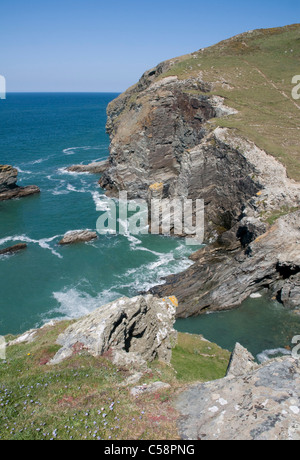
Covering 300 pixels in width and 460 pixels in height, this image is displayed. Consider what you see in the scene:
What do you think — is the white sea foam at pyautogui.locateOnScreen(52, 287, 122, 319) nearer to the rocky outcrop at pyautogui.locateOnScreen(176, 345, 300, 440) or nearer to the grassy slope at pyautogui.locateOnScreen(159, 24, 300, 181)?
the rocky outcrop at pyautogui.locateOnScreen(176, 345, 300, 440)

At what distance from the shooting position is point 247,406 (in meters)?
14.3

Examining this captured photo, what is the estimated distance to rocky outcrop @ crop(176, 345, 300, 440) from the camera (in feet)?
42.8

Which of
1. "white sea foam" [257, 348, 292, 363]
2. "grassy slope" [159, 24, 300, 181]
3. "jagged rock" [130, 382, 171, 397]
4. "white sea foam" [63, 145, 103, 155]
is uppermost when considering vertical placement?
"grassy slope" [159, 24, 300, 181]

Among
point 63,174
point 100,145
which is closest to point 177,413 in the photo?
point 63,174

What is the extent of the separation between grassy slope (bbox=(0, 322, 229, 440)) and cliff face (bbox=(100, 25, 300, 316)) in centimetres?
2171

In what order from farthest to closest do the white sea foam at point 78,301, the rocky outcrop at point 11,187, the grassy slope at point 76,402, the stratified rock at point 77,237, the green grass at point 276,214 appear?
the rocky outcrop at point 11,187, the stratified rock at point 77,237, the green grass at point 276,214, the white sea foam at point 78,301, the grassy slope at point 76,402

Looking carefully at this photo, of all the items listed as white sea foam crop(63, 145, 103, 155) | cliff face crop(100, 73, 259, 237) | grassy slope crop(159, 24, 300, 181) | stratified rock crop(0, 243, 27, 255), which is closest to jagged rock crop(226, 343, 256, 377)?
grassy slope crop(159, 24, 300, 181)

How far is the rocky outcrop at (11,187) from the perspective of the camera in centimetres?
7229

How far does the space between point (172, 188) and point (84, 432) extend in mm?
52147

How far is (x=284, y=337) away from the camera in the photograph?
113 feet

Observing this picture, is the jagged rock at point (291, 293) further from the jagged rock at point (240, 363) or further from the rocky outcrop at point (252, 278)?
the jagged rock at point (240, 363)

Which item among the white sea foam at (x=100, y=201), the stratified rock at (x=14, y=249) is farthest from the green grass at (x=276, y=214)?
the stratified rock at (x=14, y=249)

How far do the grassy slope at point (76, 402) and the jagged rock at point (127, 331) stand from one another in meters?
0.98

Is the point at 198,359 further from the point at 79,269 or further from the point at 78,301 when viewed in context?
Result: the point at 79,269
